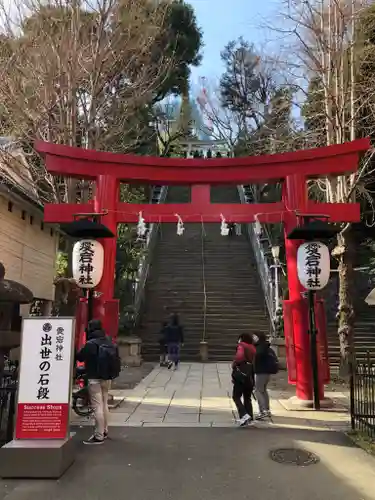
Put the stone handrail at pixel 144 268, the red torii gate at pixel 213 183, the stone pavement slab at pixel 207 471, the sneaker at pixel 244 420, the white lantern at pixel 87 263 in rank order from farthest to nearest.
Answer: the stone handrail at pixel 144 268, the red torii gate at pixel 213 183, the white lantern at pixel 87 263, the sneaker at pixel 244 420, the stone pavement slab at pixel 207 471

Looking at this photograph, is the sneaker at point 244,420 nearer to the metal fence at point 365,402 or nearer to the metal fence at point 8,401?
the metal fence at point 365,402

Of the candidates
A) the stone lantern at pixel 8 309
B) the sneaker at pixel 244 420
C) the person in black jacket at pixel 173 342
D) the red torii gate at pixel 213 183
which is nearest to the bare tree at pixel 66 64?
the red torii gate at pixel 213 183

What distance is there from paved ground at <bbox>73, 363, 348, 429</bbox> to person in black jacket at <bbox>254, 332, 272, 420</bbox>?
274mm

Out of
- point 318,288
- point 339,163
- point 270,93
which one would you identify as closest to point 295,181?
point 339,163

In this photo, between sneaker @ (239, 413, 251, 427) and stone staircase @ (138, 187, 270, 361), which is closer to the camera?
sneaker @ (239, 413, 251, 427)

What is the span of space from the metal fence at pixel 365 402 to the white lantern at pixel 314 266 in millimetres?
1990

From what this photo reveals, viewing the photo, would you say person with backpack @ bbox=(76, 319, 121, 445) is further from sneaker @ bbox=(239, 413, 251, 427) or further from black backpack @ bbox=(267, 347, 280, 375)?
black backpack @ bbox=(267, 347, 280, 375)

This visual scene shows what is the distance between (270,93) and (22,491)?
28830mm

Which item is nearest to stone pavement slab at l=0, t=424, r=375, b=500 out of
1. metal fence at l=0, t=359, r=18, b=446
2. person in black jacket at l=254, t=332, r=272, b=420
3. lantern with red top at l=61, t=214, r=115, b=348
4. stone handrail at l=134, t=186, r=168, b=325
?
person in black jacket at l=254, t=332, r=272, b=420

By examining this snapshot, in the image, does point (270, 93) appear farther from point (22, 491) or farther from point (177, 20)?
point (22, 491)

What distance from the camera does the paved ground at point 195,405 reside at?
8.27 meters

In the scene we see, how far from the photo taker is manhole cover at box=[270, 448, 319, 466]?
19.9ft

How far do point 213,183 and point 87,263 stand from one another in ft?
11.3

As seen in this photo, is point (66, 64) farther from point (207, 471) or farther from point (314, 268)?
point (207, 471)
